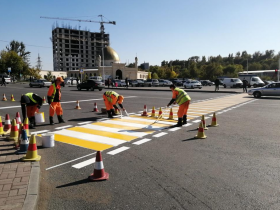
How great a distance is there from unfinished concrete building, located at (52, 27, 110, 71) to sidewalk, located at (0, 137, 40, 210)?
117 m

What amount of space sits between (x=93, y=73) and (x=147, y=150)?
273 feet

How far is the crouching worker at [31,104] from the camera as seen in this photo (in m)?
8.23

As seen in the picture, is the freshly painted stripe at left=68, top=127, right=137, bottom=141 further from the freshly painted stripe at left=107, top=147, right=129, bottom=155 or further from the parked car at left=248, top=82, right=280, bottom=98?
the parked car at left=248, top=82, right=280, bottom=98

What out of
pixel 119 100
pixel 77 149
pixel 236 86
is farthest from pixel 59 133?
pixel 236 86

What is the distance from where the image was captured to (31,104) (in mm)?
8414

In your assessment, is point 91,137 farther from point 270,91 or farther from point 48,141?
point 270,91

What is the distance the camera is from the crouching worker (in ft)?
27.0

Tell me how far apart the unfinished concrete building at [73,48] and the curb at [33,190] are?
117896mm

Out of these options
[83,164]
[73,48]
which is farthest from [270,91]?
[73,48]

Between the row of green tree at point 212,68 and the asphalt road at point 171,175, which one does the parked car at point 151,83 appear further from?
the asphalt road at point 171,175

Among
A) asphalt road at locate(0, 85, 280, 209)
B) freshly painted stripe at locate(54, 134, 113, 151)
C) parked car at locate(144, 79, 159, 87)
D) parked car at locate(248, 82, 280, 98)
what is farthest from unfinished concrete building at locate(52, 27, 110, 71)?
asphalt road at locate(0, 85, 280, 209)

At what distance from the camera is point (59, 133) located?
788 centimetres

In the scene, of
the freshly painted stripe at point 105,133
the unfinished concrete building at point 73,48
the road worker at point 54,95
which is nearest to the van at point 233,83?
the road worker at point 54,95

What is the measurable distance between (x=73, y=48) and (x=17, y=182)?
13970cm
